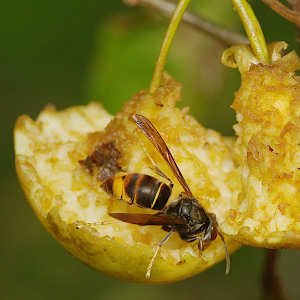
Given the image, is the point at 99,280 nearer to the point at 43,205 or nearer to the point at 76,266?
the point at 76,266

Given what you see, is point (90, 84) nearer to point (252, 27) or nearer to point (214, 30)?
point (214, 30)

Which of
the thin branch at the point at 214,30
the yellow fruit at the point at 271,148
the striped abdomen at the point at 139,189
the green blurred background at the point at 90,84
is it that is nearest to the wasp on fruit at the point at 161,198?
the striped abdomen at the point at 139,189

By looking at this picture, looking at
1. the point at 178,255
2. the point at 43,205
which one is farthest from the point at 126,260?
the point at 43,205

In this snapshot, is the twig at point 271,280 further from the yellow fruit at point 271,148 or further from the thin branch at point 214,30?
the thin branch at point 214,30

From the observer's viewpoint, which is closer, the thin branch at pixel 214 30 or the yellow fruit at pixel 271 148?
the yellow fruit at pixel 271 148

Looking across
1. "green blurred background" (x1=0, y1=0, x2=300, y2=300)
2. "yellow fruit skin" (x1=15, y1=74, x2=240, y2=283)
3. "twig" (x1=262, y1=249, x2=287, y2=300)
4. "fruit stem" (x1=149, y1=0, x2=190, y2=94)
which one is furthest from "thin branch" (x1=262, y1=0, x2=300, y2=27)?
"green blurred background" (x1=0, y1=0, x2=300, y2=300)

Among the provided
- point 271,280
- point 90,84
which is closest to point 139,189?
point 271,280
